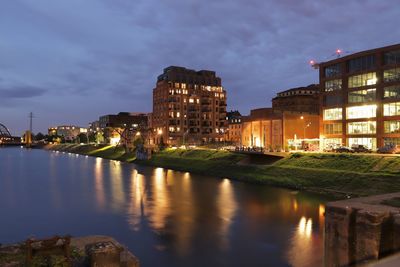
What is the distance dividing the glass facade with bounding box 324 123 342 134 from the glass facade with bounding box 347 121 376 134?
3.15 meters

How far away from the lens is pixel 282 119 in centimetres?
11688

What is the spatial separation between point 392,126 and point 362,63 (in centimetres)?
1769

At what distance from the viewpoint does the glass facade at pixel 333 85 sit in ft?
336

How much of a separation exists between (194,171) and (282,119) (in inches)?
1329

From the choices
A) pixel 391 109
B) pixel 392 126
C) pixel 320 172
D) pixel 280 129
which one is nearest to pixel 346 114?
pixel 391 109

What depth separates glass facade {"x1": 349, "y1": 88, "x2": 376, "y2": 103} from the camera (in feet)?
304

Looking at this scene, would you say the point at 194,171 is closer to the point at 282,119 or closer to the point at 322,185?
the point at 282,119

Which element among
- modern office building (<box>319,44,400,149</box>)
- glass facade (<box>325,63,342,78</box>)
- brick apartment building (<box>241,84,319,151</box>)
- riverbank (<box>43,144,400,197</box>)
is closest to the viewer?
riverbank (<box>43,144,400,197</box>)

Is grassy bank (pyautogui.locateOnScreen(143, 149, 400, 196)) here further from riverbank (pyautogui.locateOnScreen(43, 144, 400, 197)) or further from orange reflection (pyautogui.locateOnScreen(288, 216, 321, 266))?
orange reflection (pyautogui.locateOnScreen(288, 216, 321, 266))

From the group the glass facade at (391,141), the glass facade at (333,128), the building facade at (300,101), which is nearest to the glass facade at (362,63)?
the glass facade at (333,128)

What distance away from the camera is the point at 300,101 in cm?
18238

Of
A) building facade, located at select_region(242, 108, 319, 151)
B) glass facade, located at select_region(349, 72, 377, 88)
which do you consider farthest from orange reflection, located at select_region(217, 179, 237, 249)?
building facade, located at select_region(242, 108, 319, 151)

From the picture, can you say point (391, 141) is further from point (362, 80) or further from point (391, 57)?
point (391, 57)

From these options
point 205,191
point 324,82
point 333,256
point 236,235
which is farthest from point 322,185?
point 324,82
